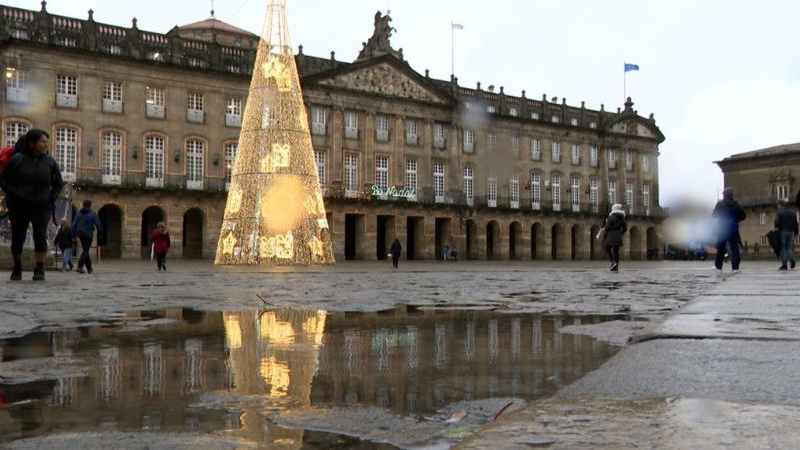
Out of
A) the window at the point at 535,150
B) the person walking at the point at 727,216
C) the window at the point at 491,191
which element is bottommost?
the person walking at the point at 727,216

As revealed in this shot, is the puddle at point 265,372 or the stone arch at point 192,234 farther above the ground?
the stone arch at point 192,234

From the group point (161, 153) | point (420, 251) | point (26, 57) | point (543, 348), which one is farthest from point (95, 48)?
point (543, 348)

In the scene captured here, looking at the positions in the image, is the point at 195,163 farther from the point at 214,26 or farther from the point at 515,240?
the point at 515,240

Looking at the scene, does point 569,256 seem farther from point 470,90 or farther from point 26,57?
point 26,57

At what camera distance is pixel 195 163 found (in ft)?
132

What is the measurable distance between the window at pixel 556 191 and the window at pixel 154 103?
27.6m

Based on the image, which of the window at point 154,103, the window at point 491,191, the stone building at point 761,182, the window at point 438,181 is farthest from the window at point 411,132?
the stone building at point 761,182

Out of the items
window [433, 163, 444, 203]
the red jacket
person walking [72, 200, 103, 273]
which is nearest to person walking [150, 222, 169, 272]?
the red jacket

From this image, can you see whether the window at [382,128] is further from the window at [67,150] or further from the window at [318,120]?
the window at [67,150]

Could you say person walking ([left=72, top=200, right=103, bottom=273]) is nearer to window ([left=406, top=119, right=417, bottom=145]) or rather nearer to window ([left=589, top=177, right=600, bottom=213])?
window ([left=406, top=119, right=417, bottom=145])

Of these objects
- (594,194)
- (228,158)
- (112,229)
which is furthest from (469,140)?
(112,229)

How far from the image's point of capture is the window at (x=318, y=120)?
143 ft

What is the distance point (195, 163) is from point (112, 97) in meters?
4.99

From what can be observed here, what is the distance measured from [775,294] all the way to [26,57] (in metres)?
35.1
